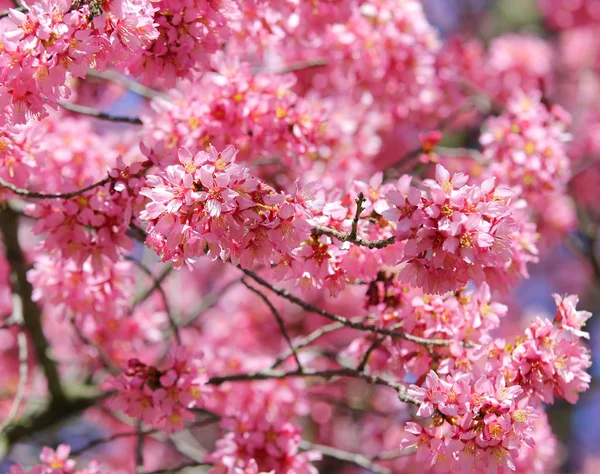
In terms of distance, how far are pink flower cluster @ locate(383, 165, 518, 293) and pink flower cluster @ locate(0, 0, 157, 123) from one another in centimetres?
95

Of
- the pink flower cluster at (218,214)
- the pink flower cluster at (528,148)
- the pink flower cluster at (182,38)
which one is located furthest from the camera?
the pink flower cluster at (528,148)

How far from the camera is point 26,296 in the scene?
10.2ft

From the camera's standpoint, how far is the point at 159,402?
2.44 m

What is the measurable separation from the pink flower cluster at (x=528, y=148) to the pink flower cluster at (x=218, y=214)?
1692 mm

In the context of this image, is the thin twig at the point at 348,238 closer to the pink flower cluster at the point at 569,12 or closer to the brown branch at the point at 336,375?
the brown branch at the point at 336,375

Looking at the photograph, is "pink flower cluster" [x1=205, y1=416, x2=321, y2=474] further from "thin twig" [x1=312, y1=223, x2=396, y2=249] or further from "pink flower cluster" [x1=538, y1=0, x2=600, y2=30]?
"pink flower cluster" [x1=538, y1=0, x2=600, y2=30]

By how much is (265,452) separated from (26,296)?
1344mm

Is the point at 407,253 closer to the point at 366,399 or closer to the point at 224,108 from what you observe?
the point at 224,108

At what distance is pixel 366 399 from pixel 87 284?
7.12 ft

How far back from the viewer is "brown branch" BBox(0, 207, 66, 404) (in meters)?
2.96

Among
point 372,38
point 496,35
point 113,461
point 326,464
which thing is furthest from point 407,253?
point 496,35

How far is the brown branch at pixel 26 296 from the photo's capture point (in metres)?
2.96

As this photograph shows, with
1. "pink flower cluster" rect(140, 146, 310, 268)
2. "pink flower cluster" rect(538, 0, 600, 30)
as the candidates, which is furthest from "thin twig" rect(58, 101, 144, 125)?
"pink flower cluster" rect(538, 0, 600, 30)

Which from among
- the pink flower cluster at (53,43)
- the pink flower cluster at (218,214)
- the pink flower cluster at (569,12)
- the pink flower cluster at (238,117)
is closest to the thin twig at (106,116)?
the pink flower cluster at (238,117)
